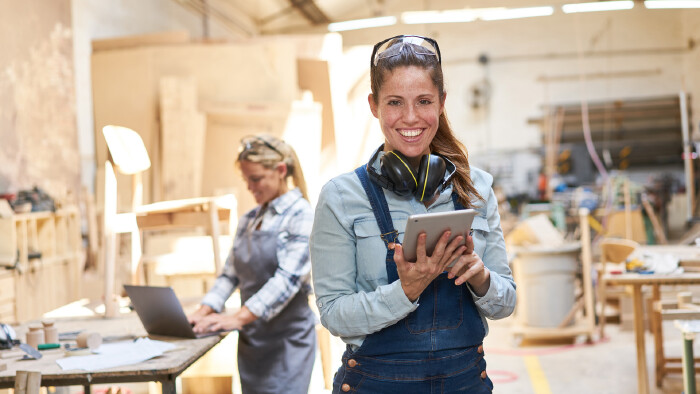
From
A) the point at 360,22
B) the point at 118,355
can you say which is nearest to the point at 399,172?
the point at 118,355

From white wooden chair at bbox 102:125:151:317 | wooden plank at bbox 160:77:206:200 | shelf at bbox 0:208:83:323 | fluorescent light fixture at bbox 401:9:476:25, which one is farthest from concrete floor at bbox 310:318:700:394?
fluorescent light fixture at bbox 401:9:476:25

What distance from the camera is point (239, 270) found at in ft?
9.61

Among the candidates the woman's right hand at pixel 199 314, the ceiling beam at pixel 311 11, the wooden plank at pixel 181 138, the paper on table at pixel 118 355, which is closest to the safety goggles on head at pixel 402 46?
the paper on table at pixel 118 355

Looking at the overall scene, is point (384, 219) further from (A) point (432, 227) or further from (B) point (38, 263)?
(B) point (38, 263)

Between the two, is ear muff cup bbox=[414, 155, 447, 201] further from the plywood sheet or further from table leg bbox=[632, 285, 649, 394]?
the plywood sheet

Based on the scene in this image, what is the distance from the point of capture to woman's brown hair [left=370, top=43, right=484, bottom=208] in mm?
1476

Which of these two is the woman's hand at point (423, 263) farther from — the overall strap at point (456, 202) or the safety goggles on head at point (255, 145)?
the safety goggles on head at point (255, 145)

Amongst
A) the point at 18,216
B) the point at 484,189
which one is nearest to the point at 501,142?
the point at 18,216

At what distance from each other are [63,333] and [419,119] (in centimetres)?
192

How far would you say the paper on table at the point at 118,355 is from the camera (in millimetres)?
2166

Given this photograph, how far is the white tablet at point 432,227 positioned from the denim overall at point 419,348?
4.7 inches

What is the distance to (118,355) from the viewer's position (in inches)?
89.4

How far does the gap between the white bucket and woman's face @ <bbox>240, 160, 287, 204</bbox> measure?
3.66 m

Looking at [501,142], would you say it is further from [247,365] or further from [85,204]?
[247,365]
